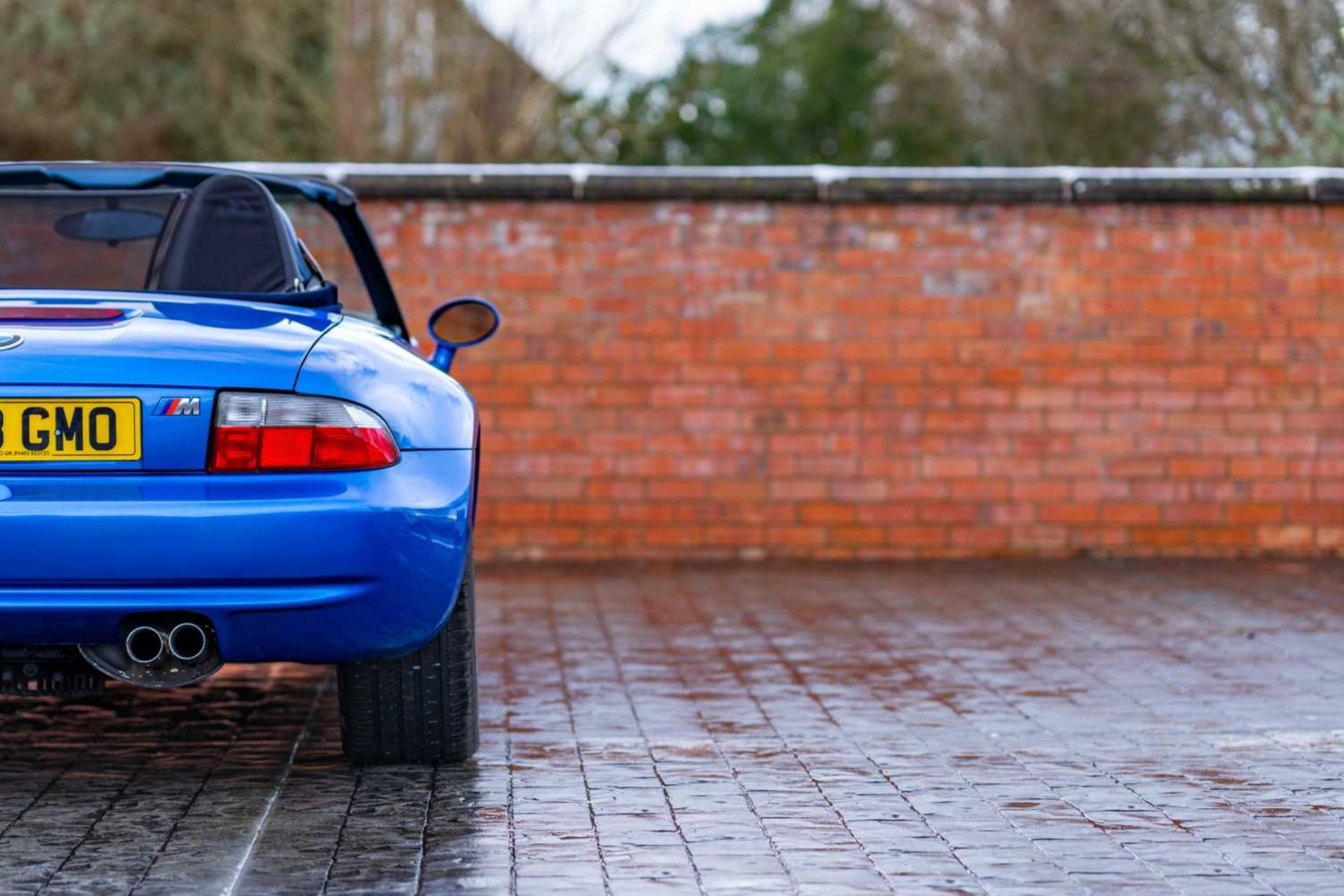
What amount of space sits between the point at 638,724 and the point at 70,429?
211 cm

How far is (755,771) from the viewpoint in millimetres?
5203

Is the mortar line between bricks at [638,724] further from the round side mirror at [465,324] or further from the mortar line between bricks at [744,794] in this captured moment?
the round side mirror at [465,324]

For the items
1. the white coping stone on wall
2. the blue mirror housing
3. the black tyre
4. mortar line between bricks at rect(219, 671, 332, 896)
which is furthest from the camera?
the white coping stone on wall

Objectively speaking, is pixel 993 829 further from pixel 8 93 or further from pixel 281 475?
pixel 8 93

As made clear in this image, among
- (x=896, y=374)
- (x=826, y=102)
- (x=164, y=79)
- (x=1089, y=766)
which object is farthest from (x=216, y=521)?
(x=826, y=102)

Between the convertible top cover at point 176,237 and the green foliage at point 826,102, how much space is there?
25498 mm

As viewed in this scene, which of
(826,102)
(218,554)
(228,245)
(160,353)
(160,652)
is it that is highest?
(826,102)

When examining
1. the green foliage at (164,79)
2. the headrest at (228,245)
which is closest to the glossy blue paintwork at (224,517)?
the headrest at (228,245)

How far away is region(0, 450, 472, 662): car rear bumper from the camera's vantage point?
4.37 m

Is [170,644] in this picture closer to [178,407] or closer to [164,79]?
[178,407]

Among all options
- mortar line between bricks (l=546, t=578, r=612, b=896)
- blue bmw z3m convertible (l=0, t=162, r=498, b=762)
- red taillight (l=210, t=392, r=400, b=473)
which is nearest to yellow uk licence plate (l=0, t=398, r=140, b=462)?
blue bmw z3m convertible (l=0, t=162, r=498, b=762)

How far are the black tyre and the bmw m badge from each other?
0.90 metres

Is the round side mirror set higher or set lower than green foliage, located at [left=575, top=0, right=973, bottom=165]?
lower

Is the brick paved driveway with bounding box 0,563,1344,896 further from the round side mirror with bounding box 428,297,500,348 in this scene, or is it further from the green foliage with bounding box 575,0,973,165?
the green foliage with bounding box 575,0,973,165
